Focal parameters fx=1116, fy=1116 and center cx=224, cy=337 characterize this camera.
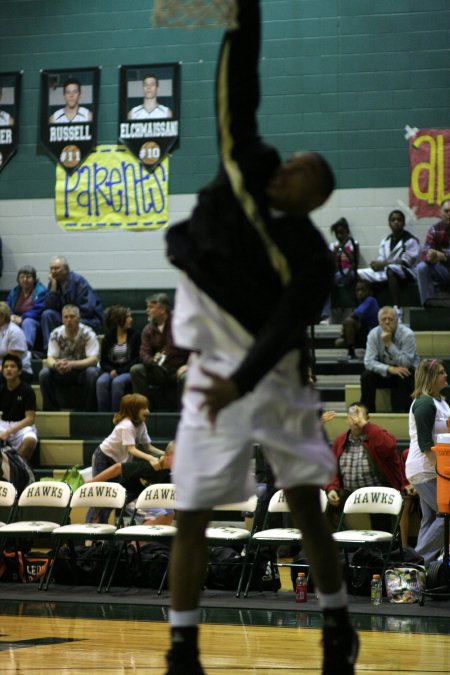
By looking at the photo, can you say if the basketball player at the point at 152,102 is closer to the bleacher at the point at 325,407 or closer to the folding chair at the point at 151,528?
the bleacher at the point at 325,407

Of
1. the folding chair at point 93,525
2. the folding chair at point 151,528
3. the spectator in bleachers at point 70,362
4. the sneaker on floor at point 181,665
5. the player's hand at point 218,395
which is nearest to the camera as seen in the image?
the player's hand at point 218,395

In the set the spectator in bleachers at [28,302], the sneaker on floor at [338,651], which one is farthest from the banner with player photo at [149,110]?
the sneaker on floor at [338,651]

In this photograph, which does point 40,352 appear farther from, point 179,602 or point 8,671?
point 179,602

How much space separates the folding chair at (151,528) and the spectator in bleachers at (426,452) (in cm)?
183

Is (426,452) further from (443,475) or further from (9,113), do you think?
(9,113)

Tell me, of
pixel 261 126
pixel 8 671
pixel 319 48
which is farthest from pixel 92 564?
pixel 319 48

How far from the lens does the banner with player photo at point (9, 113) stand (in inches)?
574

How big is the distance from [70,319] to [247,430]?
349 inches

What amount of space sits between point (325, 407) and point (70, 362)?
2.69m

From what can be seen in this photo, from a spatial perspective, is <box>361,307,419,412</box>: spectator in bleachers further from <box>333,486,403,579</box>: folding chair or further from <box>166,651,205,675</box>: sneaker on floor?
<box>166,651,205,675</box>: sneaker on floor

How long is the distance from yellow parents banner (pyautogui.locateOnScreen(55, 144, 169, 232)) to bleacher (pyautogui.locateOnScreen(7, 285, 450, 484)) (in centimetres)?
159

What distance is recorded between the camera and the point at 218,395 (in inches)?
110

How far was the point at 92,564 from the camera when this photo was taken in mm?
8586

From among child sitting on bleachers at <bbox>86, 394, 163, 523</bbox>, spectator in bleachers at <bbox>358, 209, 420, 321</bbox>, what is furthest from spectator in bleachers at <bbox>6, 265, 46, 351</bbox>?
spectator in bleachers at <bbox>358, 209, 420, 321</bbox>
